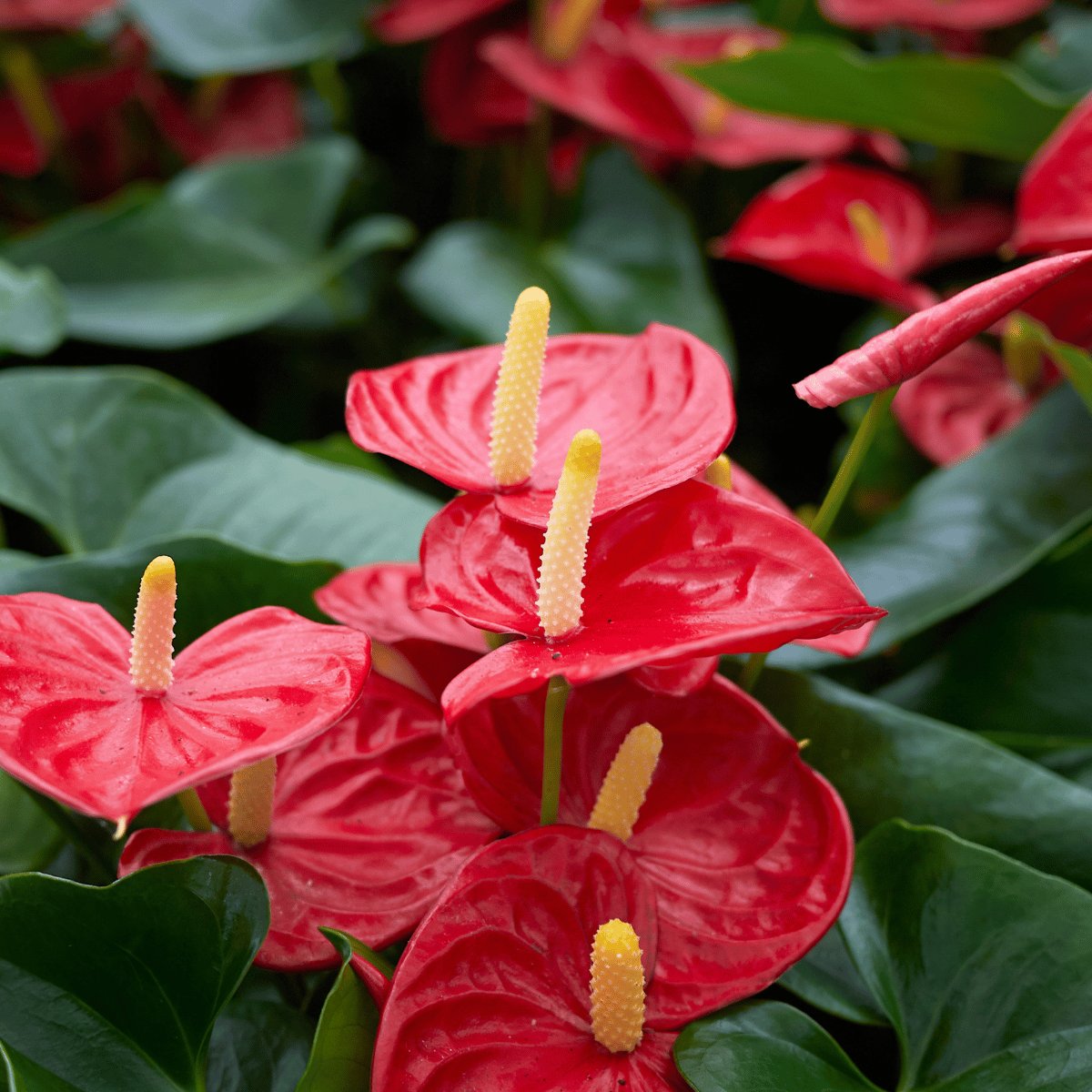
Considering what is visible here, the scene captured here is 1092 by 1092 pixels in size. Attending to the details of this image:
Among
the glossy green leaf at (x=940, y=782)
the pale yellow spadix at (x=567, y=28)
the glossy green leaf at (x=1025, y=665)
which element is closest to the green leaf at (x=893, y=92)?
the pale yellow spadix at (x=567, y=28)

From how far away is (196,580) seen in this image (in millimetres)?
491

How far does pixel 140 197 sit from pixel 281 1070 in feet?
2.49

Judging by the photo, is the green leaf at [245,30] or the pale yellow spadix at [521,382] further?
the green leaf at [245,30]

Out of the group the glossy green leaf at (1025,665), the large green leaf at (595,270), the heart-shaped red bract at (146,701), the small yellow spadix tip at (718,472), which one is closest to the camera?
the heart-shaped red bract at (146,701)

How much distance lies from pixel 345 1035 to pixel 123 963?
0.08m

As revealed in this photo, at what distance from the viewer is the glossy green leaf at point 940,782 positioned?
451mm

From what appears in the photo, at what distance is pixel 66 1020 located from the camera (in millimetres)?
350

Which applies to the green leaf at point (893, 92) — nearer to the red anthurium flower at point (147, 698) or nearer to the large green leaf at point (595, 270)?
the large green leaf at point (595, 270)

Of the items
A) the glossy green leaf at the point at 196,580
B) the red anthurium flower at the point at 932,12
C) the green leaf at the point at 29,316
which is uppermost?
the red anthurium flower at the point at 932,12

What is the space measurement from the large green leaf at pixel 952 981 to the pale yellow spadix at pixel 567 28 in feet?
2.62

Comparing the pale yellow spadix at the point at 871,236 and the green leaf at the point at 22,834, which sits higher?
the pale yellow spadix at the point at 871,236

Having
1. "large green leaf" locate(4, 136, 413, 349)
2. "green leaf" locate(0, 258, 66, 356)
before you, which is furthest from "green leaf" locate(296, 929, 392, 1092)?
"large green leaf" locate(4, 136, 413, 349)

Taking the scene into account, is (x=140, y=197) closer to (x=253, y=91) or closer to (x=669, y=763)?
(x=253, y=91)

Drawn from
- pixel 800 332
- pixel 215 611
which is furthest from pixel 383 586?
pixel 800 332
